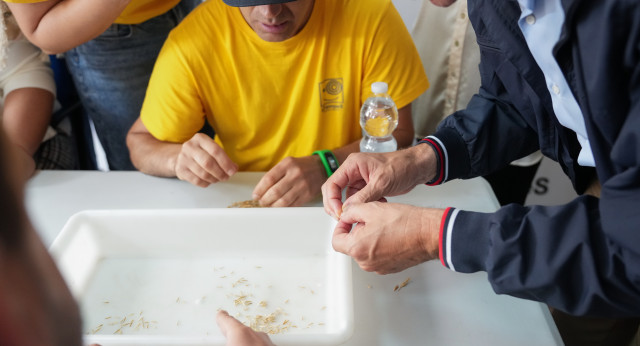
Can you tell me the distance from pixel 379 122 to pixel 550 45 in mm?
Result: 699

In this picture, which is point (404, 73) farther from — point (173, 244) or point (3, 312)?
point (3, 312)

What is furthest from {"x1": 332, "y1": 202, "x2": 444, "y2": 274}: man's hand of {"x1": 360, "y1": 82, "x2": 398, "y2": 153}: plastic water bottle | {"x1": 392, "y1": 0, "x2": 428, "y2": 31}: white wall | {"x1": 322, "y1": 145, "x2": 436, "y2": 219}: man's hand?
{"x1": 392, "y1": 0, "x2": 428, "y2": 31}: white wall

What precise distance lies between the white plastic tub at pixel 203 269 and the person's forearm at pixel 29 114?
→ 0.64 m

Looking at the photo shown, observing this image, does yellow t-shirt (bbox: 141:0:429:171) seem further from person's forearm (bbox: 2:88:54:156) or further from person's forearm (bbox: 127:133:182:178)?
person's forearm (bbox: 2:88:54:156)

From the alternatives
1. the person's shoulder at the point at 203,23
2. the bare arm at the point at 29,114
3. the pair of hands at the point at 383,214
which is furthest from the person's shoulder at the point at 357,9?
the bare arm at the point at 29,114

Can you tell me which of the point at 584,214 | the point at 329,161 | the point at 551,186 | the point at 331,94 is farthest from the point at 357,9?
the point at 551,186

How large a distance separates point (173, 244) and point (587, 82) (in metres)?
0.90

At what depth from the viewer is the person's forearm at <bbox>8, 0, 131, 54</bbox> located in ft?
4.66

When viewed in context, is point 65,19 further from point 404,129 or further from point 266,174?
point 404,129

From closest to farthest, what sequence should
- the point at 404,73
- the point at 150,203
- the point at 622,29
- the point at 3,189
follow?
the point at 3,189, the point at 622,29, the point at 150,203, the point at 404,73

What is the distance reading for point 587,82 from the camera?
0.79 metres

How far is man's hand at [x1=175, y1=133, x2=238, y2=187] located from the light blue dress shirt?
2.54ft

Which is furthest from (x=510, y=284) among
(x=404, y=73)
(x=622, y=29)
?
(x=404, y=73)

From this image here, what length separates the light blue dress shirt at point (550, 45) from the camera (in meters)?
0.83
